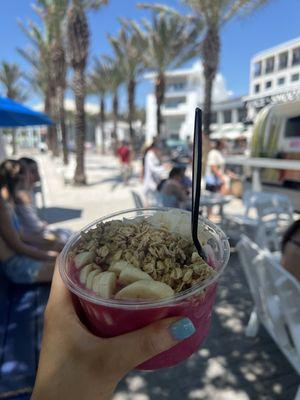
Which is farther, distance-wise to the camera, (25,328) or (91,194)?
(91,194)

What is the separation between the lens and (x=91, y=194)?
1123 centimetres

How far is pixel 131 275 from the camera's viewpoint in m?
0.89

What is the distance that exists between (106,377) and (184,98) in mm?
53754

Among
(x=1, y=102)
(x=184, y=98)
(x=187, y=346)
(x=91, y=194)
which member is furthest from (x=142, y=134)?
(x=187, y=346)

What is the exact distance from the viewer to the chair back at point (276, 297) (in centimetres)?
210

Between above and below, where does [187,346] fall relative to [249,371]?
above

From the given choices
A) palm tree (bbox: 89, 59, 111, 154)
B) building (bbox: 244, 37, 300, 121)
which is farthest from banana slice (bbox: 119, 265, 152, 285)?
building (bbox: 244, 37, 300, 121)

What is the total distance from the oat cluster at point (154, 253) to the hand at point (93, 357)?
143 millimetres

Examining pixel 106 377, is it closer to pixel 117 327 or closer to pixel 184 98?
pixel 117 327

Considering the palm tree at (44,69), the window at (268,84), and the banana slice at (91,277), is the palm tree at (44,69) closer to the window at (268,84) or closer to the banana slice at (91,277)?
the banana slice at (91,277)

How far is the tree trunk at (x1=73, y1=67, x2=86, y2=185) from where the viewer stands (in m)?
13.1

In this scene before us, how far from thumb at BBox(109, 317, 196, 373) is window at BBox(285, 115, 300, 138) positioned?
26.9ft

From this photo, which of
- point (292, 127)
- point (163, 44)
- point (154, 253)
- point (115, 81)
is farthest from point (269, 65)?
point (154, 253)

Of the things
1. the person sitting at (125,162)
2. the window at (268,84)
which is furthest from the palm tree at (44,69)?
the window at (268,84)
